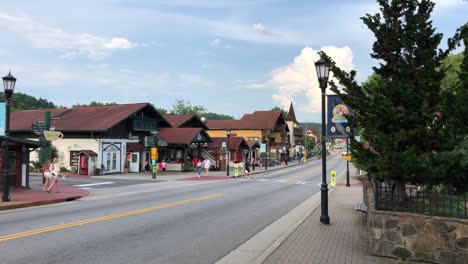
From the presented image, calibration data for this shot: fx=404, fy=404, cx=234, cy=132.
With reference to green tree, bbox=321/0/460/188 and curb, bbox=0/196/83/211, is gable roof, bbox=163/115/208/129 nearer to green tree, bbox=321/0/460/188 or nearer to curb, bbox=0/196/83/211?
curb, bbox=0/196/83/211

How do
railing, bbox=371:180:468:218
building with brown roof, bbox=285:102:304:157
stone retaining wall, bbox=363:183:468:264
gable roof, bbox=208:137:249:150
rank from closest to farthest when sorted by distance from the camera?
stone retaining wall, bbox=363:183:468:264, railing, bbox=371:180:468:218, gable roof, bbox=208:137:249:150, building with brown roof, bbox=285:102:304:157

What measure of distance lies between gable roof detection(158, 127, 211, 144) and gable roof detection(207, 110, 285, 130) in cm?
3220

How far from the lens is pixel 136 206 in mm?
15328

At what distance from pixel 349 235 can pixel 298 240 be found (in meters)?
1.42

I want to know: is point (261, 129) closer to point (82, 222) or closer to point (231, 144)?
point (231, 144)

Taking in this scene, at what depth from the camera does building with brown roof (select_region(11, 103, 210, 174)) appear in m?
36.2

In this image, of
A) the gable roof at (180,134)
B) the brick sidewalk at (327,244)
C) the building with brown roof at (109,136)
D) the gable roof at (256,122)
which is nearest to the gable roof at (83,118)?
the building with brown roof at (109,136)

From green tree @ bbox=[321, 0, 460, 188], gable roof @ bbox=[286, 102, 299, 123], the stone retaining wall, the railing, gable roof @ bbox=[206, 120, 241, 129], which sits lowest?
the stone retaining wall

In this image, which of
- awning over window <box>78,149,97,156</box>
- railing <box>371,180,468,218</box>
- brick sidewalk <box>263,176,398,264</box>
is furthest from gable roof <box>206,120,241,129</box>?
railing <box>371,180,468,218</box>

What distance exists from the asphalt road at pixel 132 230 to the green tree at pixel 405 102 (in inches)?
151

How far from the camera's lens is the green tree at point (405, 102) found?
7.86 m

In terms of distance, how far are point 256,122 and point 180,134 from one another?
36.4 m

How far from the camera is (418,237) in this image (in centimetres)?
735

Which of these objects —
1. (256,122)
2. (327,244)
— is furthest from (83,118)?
(256,122)
